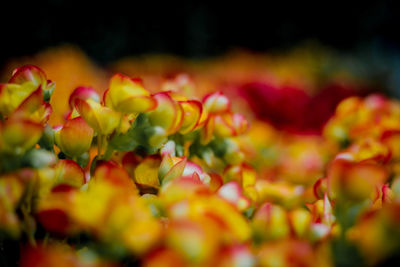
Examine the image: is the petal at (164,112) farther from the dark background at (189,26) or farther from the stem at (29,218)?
the dark background at (189,26)

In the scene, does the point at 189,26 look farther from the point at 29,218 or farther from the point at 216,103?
the point at 29,218

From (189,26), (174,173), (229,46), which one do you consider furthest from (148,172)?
(229,46)

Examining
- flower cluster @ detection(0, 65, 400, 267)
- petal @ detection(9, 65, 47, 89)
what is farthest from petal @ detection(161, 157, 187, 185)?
petal @ detection(9, 65, 47, 89)

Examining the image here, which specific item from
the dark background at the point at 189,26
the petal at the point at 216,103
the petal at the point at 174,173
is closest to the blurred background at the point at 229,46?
the dark background at the point at 189,26

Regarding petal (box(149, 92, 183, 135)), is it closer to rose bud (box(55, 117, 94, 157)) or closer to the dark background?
rose bud (box(55, 117, 94, 157))

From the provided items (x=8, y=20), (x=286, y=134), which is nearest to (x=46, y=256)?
(x=286, y=134)

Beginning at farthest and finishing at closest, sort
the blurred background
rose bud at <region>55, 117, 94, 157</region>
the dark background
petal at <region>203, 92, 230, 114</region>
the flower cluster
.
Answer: the dark background < the blurred background < petal at <region>203, 92, 230, 114</region> < rose bud at <region>55, 117, 94, 157</region> < the flower cluster
